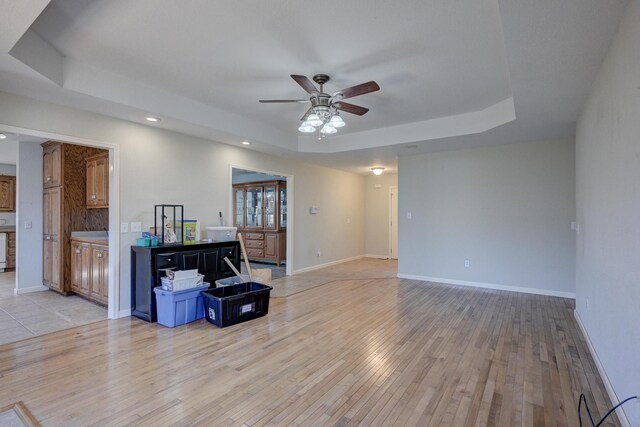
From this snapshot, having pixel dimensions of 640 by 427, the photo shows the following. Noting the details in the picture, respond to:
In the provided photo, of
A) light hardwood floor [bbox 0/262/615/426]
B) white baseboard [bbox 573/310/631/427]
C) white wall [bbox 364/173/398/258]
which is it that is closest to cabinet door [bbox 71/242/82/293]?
light hardwood floor [bbox 0/262/615/426]

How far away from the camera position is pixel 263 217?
8.58 m

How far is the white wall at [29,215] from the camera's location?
17.1 ft

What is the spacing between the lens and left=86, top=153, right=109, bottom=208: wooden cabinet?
4590mm

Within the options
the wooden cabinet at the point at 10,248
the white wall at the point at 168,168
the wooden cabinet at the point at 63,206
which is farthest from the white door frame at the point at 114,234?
the wooden cabinet at the point at 10,248

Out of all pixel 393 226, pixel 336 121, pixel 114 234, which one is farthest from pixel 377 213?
pixel 114 234

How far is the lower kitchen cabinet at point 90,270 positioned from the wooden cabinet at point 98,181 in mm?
597

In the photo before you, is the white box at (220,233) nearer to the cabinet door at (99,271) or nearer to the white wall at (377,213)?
the cabinet door at (99,271)

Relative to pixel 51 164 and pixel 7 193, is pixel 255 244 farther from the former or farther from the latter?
pixel 7 193

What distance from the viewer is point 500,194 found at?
5.50m

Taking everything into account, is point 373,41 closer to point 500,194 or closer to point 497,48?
point 497,48

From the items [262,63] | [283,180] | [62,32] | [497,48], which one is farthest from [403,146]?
[62,32]

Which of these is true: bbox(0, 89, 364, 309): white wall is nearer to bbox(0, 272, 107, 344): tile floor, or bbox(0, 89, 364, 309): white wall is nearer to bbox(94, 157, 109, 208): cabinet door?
bbox(0, 272, 107, 344): tile floor

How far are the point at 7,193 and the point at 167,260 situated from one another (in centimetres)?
646

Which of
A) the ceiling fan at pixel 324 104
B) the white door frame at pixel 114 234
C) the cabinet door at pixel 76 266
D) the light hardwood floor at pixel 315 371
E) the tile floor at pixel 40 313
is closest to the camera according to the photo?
the light hardwood floor at pixel 315 371
